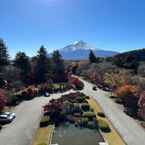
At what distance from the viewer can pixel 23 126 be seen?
4284cm

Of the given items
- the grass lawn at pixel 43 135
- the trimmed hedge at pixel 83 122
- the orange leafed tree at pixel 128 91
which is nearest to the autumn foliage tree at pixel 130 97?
the orange leafed tree at pixel 128 91

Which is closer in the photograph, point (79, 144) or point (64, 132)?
point (79, 144)

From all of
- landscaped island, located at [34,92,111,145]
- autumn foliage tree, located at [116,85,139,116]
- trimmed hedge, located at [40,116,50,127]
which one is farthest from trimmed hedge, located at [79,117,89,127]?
autumn foliage tree, located at [116,85,139,116]

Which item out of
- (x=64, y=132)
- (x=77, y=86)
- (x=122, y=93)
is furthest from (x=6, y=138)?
(x=77, y=86)

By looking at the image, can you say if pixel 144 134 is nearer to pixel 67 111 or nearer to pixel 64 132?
pixel 64 132

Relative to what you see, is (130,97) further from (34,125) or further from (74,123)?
(34,125)

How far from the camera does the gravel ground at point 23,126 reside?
36638 millimetres

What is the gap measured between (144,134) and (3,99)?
24.4 metres

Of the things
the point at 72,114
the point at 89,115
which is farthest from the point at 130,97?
the point at 72,114

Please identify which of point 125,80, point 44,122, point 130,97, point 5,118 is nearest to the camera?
point 44,122

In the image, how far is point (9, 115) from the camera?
46.6m

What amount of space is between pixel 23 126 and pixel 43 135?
19.1 ft

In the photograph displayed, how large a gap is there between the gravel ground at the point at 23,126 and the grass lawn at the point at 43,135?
73 centimetres

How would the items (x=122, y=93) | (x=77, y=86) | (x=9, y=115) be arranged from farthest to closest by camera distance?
(x=77, y=86) < (x=122, y=93) < (x=9, y=115)
